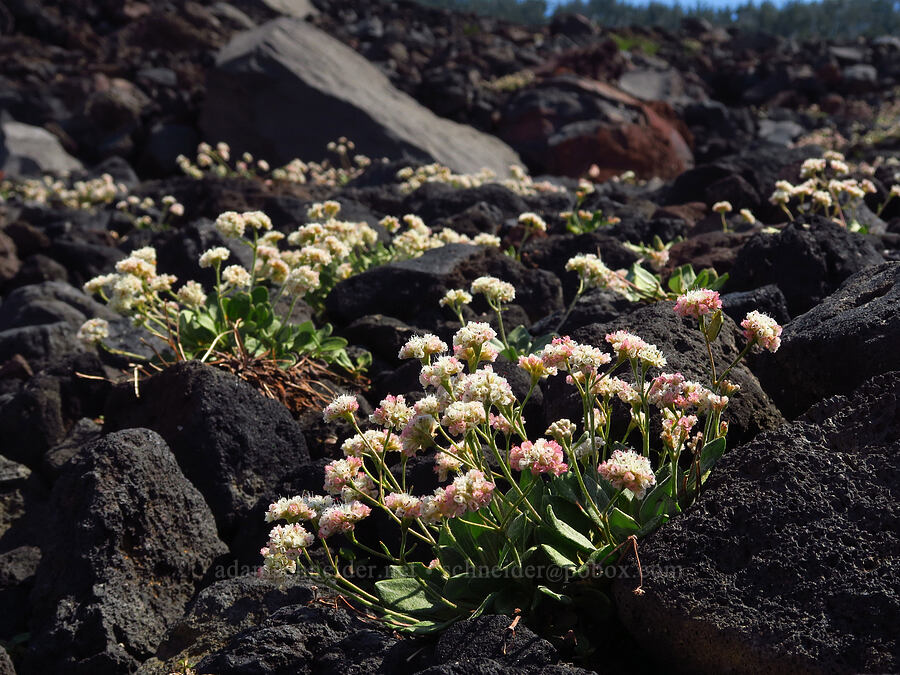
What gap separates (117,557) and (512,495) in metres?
1.63

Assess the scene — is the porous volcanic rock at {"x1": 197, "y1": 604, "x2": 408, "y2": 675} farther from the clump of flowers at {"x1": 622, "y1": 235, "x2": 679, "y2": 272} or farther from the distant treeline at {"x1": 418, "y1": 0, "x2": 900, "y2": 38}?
the distant treeline at {"x1": 418, "y1": 0, "x2": 900, "y2": 38}

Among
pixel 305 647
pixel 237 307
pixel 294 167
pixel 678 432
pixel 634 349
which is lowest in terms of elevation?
pixel 294 167

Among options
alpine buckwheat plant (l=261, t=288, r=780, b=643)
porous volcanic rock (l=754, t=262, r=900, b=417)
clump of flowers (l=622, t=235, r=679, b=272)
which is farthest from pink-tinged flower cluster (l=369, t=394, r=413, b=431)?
clump of flowers (l=622, t=235, r=679, b=272)

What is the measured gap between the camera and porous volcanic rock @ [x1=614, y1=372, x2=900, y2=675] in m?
2.37

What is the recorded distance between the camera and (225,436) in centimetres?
427

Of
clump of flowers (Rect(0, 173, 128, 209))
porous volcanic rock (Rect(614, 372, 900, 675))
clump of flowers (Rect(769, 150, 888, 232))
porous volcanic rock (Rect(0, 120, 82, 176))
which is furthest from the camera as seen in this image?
porous volcanic rock (Rect(0, 120, 82, 176))

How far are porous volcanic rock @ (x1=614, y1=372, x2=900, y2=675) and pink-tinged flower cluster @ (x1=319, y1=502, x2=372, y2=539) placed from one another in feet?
2.83

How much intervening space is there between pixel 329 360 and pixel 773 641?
343 centimetres

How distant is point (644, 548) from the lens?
2.76 meters

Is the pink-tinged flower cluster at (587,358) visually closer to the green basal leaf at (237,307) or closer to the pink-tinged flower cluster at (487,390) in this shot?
the pink-tinged flower cluster at (487,390)

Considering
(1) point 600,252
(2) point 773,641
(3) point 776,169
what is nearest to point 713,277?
(1) point 600,252

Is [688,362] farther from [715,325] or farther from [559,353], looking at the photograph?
[559,353]

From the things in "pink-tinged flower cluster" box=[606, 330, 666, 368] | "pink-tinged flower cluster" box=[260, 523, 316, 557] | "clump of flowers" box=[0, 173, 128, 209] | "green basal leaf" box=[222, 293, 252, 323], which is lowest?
"clump of flowers" box=[0, 173, 128, 209]

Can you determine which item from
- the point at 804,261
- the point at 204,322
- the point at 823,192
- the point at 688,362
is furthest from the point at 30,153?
the point at 688,362
